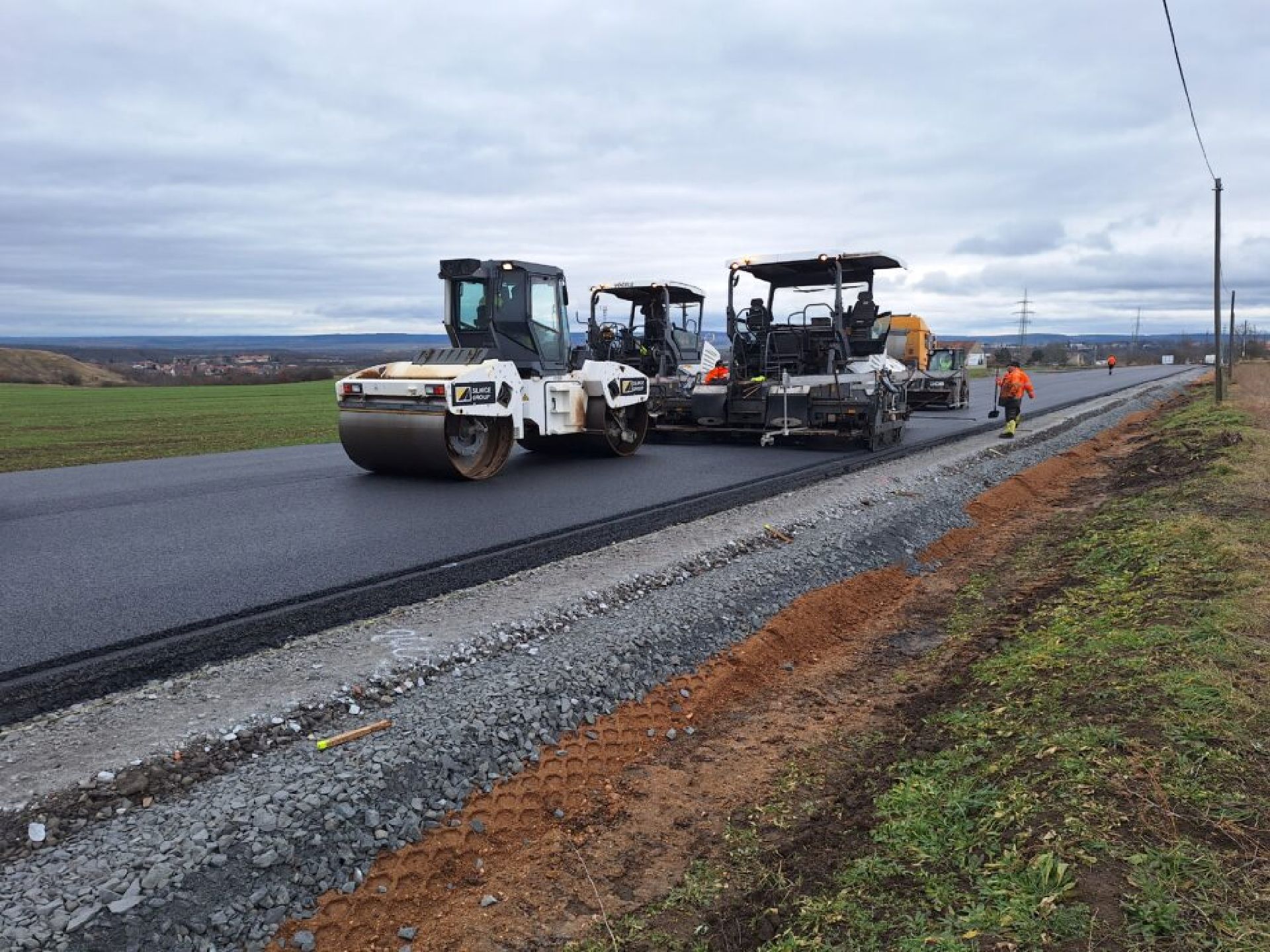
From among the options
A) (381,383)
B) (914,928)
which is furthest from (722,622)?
(381,383)

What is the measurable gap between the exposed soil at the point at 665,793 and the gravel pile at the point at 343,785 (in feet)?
0.41

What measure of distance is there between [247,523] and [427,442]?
2365 mm

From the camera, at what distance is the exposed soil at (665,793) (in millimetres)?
3236

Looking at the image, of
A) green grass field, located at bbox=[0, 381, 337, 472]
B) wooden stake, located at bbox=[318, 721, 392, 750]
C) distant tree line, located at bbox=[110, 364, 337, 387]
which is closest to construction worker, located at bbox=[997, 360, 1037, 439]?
green grass field, located at bbox=[0, 381, 337, 472]

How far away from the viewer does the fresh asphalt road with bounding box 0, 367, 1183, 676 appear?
5.49m

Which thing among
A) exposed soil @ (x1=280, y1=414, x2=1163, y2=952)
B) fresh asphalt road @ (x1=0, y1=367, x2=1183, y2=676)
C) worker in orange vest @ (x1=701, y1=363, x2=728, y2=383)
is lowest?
exposed soil @ (x1=280, y1=414, x2=1163, y2=952)

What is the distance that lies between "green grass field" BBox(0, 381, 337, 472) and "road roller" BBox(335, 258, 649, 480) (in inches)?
214

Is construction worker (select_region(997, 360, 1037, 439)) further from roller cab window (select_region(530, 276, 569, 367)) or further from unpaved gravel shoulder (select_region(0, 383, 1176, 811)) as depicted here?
unpaved gravel shoulder (select_region(0, 383, 1176, 811))

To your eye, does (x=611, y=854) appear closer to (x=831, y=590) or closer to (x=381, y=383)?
(x=831, y=590)

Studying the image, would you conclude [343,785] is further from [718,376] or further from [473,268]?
[718,376]

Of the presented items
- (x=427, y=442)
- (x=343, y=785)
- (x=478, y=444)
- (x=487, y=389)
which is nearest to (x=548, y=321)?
(x=487, y=389)

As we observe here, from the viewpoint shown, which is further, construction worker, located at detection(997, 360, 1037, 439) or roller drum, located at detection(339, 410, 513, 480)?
construction worker, located at detection(997, 360, 1037, 439)

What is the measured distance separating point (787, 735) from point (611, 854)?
1.36 metres

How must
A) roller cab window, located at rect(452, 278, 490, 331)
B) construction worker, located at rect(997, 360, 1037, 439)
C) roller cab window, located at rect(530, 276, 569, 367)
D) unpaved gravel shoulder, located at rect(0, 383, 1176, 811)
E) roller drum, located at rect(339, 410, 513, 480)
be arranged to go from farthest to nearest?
construction worker, located at rect(997, 360, 1037, 439), roller cab window, located at rect(530, 276, 569, 367), roller cab window, located at rect(452, 278, 490, 331), roller drum, located at rect(339, 410, 513, 480), unpaved gravel shoulder, located at rect(0, 383, 1176, 811)
